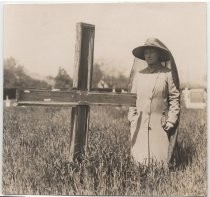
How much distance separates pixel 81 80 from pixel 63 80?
0.35ft

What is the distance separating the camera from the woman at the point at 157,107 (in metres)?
2.57

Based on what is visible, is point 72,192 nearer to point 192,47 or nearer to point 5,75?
point 5,75

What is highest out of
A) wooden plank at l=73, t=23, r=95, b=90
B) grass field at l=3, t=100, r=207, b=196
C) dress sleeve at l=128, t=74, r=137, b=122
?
wooden plank at l=73, t=23, r=95, b=90

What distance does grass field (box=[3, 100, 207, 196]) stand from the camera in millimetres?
2553

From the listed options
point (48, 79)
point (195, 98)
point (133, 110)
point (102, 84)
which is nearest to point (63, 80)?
point (48, 79)

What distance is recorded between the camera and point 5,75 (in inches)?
104

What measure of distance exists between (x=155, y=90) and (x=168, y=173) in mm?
474

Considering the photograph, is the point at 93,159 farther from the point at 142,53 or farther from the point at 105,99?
the point at 142,53

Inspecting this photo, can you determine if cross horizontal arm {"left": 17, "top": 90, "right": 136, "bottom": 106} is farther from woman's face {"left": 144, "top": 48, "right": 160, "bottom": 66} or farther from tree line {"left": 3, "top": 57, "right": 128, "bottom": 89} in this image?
woman's face {"left": 144, "top": 48, "right": 160, "bottom": 66}

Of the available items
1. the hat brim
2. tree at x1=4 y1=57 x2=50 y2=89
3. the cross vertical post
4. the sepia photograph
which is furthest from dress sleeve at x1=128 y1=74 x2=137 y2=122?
tree at x1=4 y1=57 x2=50 y2=89

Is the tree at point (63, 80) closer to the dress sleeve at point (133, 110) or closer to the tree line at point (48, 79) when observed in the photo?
the tree line at point (48, 79)

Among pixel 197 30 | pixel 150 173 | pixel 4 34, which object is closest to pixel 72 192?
pixel 150 173

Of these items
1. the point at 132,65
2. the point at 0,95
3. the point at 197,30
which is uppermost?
the point at 197,30

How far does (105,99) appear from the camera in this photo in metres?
2.61
